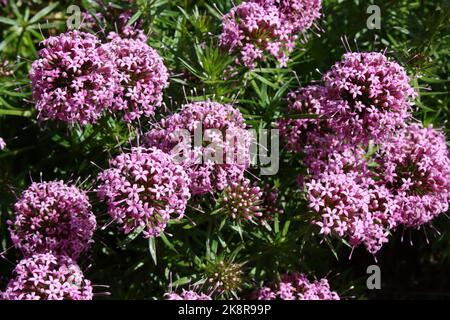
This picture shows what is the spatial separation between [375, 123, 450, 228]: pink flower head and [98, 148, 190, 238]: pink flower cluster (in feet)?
5.68

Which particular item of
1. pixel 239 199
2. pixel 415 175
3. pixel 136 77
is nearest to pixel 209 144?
pixel 239 199

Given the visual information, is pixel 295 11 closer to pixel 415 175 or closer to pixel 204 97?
pixel 204 97

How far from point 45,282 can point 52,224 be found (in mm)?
530

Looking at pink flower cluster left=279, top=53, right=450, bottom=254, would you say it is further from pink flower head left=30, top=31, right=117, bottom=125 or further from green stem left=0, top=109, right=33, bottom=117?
green stem left=0, top=109, right=33, bottom=117

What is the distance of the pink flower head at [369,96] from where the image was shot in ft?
14.4

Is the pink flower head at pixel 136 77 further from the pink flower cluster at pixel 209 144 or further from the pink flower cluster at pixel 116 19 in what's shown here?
the pink flower cluster at pixel 116 19

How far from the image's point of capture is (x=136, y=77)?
4.53 meters

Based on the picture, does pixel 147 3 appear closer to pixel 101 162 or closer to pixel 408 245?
pixel 101 162

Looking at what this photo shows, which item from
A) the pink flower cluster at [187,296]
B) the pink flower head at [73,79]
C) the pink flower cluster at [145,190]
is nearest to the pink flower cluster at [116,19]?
the pink flower head at [73,79]

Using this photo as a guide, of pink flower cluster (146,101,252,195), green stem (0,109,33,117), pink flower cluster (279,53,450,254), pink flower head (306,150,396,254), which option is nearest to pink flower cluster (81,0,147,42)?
green stem (0,109,33,117)

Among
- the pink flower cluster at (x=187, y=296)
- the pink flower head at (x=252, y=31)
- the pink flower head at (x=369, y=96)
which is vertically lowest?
the pink flower cluster at (x=187, y=296)

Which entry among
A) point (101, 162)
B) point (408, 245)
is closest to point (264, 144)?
point (101, 162)

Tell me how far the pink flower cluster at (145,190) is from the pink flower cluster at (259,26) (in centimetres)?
116
